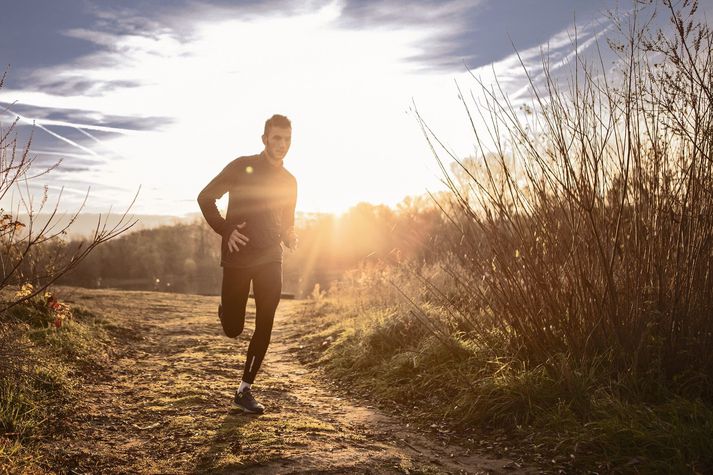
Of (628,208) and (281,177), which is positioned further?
(281,177)

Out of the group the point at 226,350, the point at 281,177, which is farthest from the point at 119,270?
the point at 281,177

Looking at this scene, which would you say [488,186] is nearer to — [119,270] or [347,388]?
[347,388]

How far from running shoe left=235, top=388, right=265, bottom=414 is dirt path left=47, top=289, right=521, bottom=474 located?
0.28 ft

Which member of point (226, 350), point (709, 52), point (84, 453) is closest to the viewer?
point (84, 453)

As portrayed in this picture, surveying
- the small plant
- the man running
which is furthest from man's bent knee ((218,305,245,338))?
the small plant

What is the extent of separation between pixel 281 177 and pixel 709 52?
3562 millimetres

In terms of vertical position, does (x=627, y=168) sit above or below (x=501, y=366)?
above

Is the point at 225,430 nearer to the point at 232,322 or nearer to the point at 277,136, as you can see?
the point at 232,322

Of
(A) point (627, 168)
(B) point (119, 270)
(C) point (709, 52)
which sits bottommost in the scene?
(B) point (119, 270)

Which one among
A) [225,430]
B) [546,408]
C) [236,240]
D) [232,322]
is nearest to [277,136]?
[236,240]

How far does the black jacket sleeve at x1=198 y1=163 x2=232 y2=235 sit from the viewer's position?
4.86 m

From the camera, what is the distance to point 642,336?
4.00 m

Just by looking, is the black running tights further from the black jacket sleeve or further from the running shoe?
the black jacket sleeve

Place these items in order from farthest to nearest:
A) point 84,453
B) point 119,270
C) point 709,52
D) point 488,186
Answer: point 119,270
point 488,186
point 709,52
point 84,453
